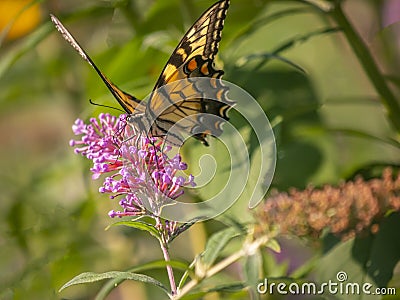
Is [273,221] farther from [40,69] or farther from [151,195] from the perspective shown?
[40,69]

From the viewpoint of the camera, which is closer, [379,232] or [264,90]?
[379,232]

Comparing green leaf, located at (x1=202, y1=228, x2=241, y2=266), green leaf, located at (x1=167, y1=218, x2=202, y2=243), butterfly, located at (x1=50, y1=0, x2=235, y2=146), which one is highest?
butterfly, located at (x1=50, y1=0, x2=235, y2=146)

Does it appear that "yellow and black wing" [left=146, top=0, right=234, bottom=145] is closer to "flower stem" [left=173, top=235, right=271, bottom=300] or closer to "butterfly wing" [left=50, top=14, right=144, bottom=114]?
"butterfly wing" [left=50, top=14, right=144, bottom=114]

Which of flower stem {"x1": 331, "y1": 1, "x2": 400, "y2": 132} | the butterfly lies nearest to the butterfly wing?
the butterfly

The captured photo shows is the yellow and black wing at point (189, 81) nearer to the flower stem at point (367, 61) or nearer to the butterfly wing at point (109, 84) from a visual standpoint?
the butterfly wing at point (109, 84)

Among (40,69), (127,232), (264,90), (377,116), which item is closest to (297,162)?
(264,90)

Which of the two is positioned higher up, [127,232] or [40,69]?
[40,69]

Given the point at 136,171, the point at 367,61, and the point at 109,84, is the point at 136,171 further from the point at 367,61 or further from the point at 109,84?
the point at 367,61

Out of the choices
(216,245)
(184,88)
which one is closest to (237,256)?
(216,245)
